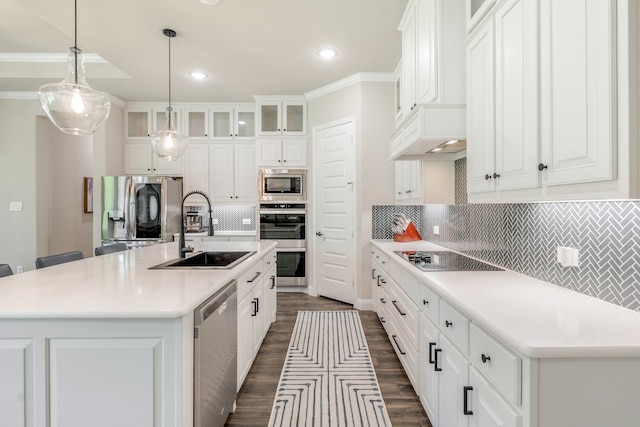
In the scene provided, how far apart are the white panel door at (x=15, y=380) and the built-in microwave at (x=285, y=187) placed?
12.1ft

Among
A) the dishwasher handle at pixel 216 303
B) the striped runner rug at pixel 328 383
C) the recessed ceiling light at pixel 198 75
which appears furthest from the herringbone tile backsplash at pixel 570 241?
the recessed ceiling light at pixel 198 75

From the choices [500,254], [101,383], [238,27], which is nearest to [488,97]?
[500,254]

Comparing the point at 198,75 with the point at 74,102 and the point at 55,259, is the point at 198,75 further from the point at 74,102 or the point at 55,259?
the point at 55,259

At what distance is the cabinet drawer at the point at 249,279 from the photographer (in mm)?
2186

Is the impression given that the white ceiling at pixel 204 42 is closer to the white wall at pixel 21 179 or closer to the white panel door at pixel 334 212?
the white wall at pixel 21 179

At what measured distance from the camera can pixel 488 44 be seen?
1670mm

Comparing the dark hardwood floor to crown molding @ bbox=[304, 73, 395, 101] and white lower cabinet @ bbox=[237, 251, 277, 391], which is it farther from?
crown molding @ bbox=[304, 73, 395, 101]

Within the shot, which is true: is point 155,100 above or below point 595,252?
above

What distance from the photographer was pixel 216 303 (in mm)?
1626

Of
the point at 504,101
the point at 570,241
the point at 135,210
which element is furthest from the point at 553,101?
the point at 135,210

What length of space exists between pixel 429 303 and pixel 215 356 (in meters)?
1.15

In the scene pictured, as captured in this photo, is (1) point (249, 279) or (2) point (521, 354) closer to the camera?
(2) point (521, 354)

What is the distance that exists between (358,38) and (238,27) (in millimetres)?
1137

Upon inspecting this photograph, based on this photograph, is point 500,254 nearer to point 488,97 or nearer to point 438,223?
point 488,97
